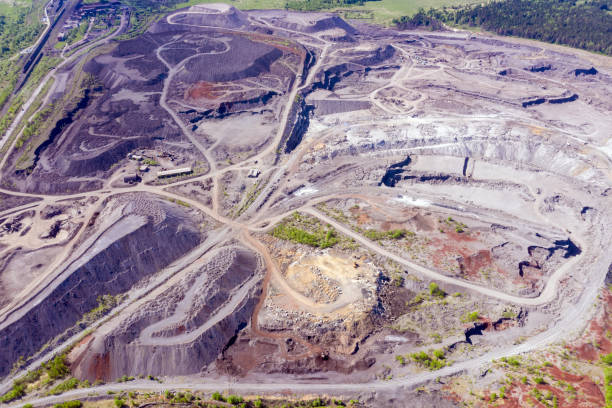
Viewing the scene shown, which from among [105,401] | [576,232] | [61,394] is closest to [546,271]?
[576,232]

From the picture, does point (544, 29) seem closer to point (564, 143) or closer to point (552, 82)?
point (552, 82)

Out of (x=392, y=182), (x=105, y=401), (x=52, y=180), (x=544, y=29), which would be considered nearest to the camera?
(x=105, y=401)

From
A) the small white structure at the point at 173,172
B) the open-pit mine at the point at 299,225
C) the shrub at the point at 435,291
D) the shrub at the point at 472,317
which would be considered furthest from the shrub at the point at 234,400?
the small white structure at the point at 173,172

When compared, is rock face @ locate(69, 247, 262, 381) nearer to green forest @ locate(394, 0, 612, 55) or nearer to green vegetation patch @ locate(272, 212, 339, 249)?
green vegetation patch @ locate(272, 212, 339, 249)

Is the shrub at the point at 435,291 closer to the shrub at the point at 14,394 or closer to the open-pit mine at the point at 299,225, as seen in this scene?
the open-pit mine at the point at 299,225

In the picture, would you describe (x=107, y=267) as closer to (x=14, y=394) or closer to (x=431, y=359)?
(x=14, y=394)

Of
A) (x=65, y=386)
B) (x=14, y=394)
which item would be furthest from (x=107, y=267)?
(x=14, y=394)

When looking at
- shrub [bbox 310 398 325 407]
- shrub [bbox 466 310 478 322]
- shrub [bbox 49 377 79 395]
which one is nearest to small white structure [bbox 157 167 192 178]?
shrub [bbox 49 377 79 395]
